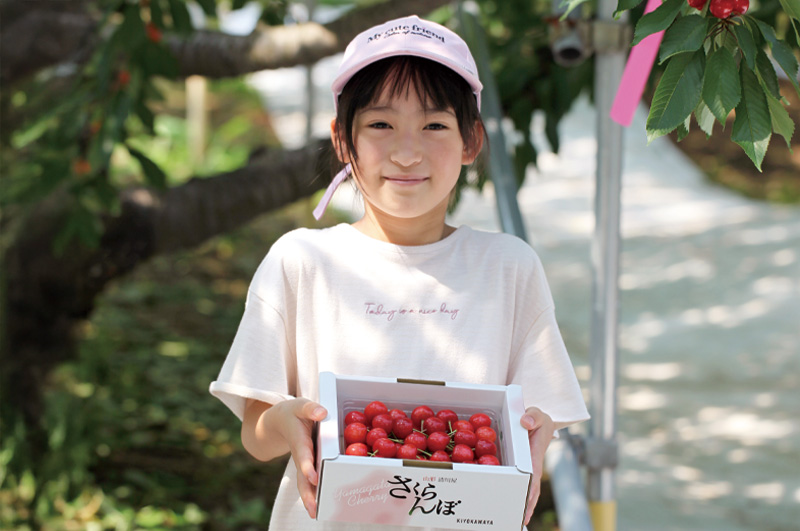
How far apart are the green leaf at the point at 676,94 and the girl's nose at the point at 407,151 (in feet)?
1.12

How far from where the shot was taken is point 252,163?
3080 millimetres

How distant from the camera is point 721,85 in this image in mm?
964

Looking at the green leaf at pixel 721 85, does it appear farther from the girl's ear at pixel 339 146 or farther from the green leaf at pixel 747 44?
the girl's ear at pixel 339 146

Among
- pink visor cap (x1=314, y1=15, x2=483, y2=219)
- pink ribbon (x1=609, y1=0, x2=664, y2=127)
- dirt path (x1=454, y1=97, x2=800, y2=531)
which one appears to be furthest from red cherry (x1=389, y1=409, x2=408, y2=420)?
dirt path (x1=454, y1=97, x2=800, y2=531)

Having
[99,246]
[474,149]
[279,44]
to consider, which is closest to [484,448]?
[474,149]

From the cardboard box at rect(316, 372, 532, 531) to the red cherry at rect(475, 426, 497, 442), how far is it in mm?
17

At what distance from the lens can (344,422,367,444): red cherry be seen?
109cm

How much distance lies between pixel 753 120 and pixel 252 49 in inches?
80.6

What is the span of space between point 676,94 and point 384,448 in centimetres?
51

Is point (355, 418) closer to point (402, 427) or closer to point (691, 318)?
point (402, 427)

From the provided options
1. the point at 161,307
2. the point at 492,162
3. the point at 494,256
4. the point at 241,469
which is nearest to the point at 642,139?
the point at 161,307

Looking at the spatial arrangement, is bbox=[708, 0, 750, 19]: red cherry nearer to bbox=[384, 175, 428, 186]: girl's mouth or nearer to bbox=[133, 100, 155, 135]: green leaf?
bbox=[384, 175, 428, 186]: girl's mouth

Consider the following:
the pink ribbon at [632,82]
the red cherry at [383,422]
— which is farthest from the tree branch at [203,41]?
the red cherry at [383,422]

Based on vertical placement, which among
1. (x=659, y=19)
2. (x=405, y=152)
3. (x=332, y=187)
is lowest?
(x=332, y=187)
